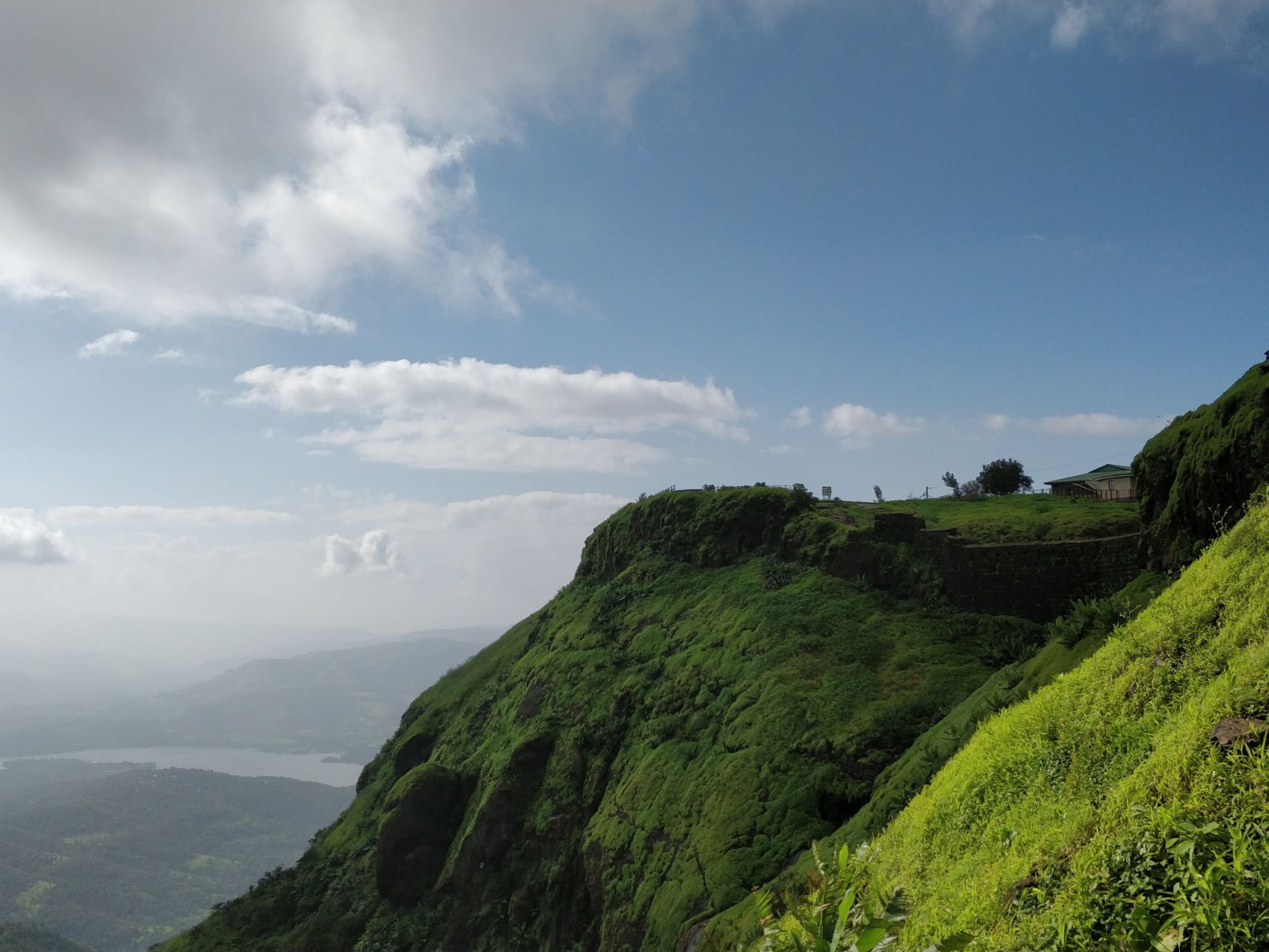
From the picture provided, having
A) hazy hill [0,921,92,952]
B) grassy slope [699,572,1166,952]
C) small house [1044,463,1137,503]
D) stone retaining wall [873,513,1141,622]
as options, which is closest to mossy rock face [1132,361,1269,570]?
grassy slope [699,572,1166,952]

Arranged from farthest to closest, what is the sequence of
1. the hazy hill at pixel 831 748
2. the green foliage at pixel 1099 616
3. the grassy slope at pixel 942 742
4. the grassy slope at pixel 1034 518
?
the grassy slope at pixel 1034 518
the grassy slope at pixel 942 742
the green foliage at pixel 1099 616
the hazy hill at pixel 831 748

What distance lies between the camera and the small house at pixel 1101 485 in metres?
38.5

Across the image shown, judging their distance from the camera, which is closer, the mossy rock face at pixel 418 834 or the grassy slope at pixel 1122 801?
the grassy slope at pixel 1122 801

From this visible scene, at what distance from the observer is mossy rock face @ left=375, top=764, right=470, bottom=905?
1652 inches

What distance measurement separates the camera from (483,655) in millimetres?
65875

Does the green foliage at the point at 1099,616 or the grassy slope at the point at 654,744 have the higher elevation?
the green foliage at the point at 1099,616

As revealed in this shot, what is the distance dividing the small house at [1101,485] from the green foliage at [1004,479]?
6.03 feet

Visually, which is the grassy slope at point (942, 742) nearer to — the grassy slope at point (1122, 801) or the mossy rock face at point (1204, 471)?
the mossy rock face at point (1204, 471)

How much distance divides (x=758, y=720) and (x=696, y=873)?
235 inches

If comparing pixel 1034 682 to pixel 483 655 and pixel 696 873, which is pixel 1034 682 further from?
pixel 483 655

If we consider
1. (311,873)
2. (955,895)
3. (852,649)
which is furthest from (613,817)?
(311,873)

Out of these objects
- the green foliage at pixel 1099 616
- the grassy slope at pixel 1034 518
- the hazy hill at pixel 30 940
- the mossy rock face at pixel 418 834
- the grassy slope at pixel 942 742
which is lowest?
the hazy hill at pixel 30 940

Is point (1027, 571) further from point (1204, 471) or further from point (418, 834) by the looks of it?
point (418, 834)

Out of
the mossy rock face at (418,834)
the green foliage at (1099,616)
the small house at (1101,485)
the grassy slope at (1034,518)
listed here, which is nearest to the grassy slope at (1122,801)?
the green foliage at (1099,616)
